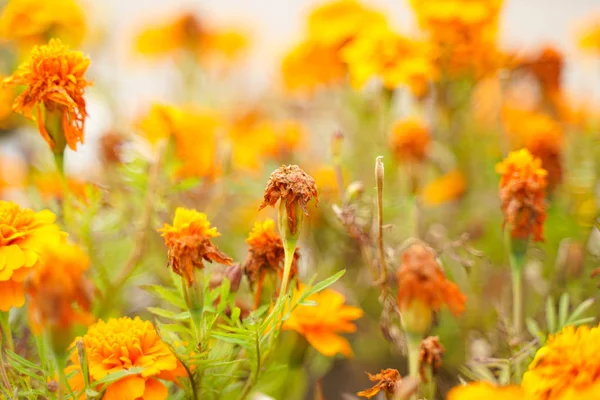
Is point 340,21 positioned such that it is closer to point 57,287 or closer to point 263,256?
point 263,256

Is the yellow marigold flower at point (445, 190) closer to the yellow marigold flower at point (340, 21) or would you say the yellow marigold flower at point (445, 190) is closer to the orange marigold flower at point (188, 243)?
the yellow marigold flower at point (340, 21)

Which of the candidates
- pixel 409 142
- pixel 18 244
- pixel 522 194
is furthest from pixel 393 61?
pixel 18 244

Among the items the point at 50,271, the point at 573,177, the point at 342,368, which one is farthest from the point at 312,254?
the point at 50,271

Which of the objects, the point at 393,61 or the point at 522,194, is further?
the point at 393,61

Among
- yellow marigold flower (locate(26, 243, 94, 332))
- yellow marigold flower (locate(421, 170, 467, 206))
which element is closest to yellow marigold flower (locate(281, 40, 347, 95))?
yellow marigold flower (locate(421, 170, 467, 206))

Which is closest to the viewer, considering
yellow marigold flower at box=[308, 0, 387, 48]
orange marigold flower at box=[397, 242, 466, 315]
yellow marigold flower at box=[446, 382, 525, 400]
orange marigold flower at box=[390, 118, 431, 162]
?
yellow marigold flower at box=[446, 382, 525, 400]

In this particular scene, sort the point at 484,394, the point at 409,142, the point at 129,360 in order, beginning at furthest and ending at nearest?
the point at 409,142 → the point at 129,360 → the point at 484,394

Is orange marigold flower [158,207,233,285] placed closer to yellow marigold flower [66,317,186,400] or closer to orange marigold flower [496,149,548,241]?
yellow marigold flower [66,317,186,400]
